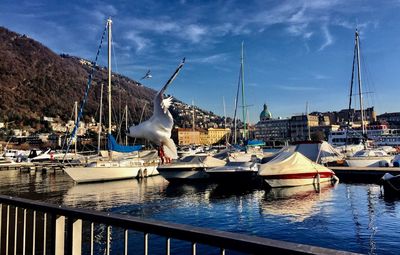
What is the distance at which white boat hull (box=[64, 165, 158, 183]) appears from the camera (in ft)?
123

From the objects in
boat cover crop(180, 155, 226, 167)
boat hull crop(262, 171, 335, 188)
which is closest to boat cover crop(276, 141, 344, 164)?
boat cover crop(180, 155, 226, 167)

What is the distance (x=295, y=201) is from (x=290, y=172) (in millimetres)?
6127

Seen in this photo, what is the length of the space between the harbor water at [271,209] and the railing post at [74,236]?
8.87m

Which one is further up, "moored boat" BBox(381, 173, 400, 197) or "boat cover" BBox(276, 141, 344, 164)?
"boat cover" BBox(276, 141, 344, 164)

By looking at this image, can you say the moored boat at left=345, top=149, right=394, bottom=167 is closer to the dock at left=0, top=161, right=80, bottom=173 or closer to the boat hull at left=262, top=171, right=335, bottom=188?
the boat hull at left=262, top=171, right=335, bottom=188

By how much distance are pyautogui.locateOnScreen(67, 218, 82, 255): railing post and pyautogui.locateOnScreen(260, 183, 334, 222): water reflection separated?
14.3 metres

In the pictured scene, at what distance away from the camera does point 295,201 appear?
2245 centimetres

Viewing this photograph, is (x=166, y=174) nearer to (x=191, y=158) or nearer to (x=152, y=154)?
(x=191, y=158)

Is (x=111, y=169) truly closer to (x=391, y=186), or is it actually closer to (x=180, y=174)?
(x=180, y=174)

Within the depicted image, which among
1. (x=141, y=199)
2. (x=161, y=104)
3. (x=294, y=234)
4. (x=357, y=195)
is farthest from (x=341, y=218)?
(x=161, y=104)

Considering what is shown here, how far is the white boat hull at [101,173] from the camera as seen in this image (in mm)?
37375

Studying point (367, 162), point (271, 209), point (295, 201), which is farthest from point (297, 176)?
point (367, 162)

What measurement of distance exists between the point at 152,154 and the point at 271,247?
1846 inches

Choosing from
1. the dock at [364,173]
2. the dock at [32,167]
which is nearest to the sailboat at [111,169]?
the dock at [32,167]
